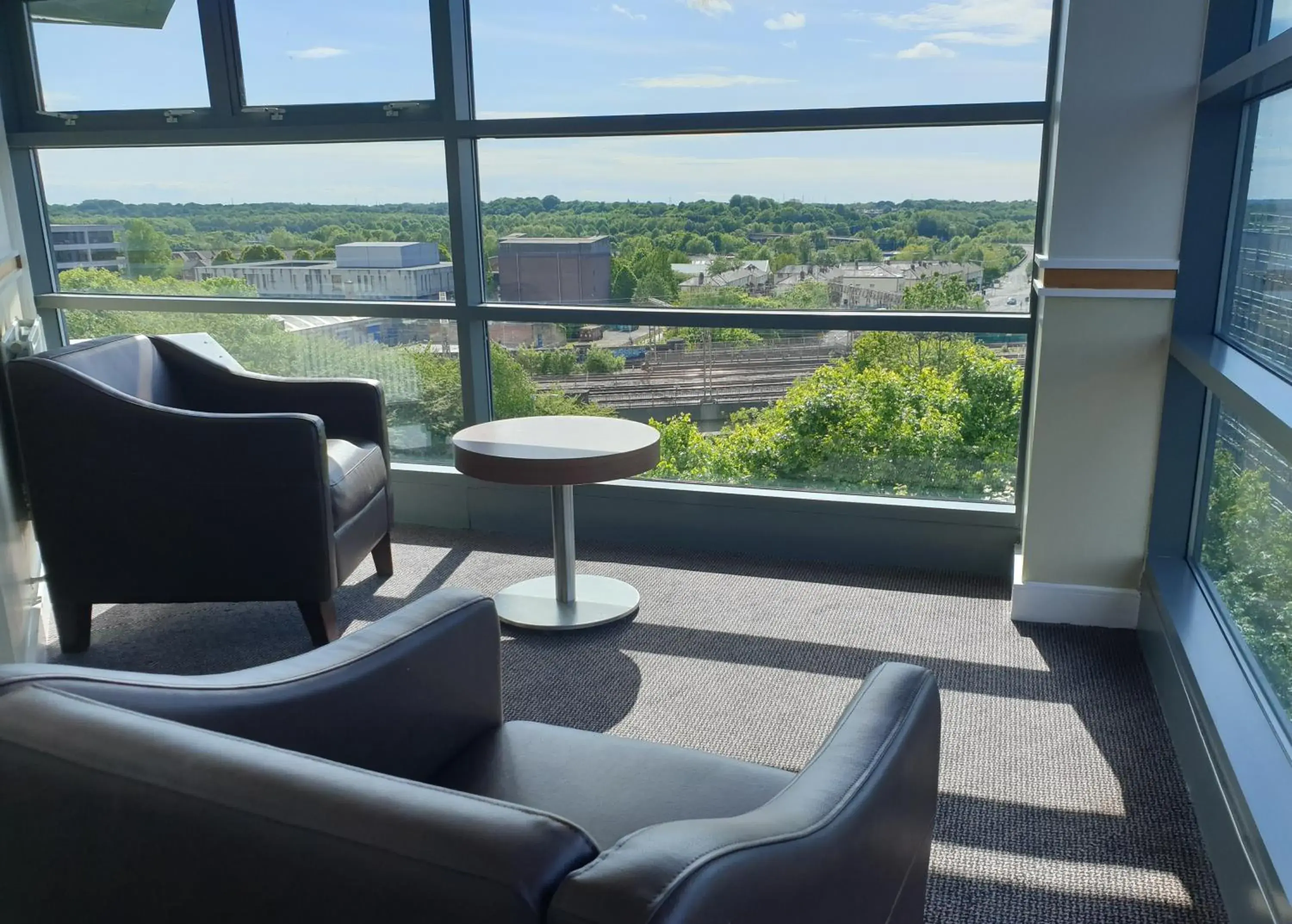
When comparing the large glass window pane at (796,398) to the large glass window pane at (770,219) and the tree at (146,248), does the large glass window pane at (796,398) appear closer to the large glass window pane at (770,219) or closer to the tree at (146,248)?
the large glass window pane at (770,219)

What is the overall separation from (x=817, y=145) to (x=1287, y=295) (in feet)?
5.54

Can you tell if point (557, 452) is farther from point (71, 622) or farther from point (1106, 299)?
point (1106, 299)

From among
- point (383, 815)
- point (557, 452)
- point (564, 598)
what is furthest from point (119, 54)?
point (383, 815)

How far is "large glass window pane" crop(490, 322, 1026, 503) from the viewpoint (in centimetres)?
354

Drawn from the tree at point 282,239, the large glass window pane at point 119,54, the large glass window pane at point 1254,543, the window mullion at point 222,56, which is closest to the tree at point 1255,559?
the large glass window pane at point 1254,543

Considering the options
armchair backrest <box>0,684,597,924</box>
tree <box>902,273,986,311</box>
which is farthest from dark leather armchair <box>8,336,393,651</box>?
tree <box>902,273,986,311</box>

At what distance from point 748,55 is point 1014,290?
118 cm

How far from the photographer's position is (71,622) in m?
2.98

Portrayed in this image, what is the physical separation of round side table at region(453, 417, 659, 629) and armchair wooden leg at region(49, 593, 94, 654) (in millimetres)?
1142

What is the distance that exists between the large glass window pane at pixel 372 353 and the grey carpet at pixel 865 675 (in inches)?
19.7

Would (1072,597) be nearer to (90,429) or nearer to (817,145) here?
(817,145)

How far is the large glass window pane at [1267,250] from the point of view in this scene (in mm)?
2150

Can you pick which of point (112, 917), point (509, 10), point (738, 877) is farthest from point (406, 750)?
point (509, 10)

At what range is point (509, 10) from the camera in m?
3.69
